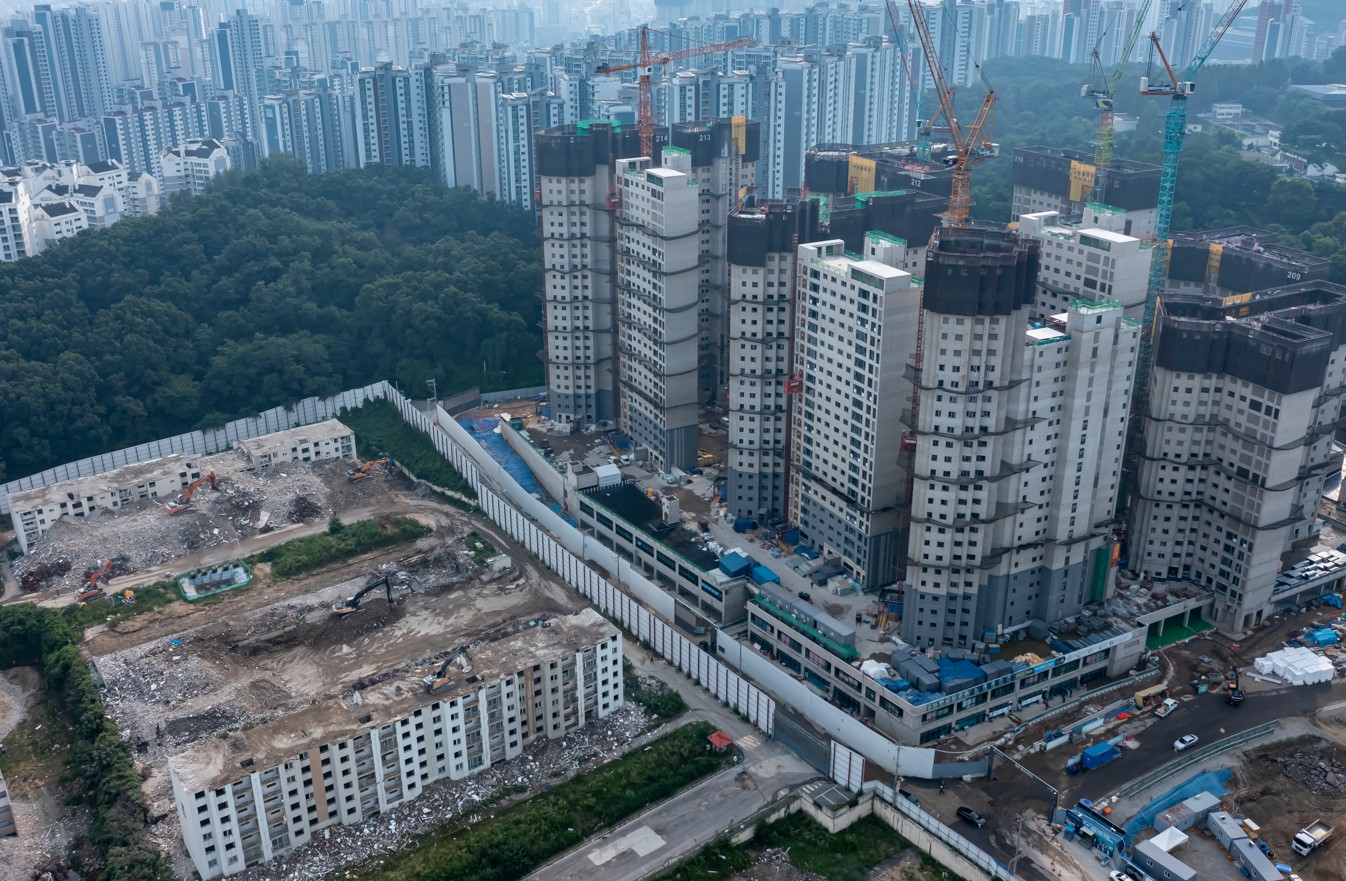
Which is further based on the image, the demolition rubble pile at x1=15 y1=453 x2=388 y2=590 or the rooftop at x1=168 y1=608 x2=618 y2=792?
the demolition rubble pile at x1=15 y1=453 x2=388 y2=590

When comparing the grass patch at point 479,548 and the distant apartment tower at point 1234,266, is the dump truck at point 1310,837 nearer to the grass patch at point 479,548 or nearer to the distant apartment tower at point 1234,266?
the distant apartment tower at point 1234,266

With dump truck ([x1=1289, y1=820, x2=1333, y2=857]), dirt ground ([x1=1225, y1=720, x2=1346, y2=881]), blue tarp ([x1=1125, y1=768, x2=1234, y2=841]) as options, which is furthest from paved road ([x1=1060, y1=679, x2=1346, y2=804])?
dump truck ([x1=1289, y1=820, x2=1333, y2=857])

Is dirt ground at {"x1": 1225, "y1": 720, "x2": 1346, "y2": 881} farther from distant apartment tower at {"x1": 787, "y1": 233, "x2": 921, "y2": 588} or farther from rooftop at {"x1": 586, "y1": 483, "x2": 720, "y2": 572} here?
rooftop at {"x1": 586, "y1": 483, "x2": 720, "y2": 572}

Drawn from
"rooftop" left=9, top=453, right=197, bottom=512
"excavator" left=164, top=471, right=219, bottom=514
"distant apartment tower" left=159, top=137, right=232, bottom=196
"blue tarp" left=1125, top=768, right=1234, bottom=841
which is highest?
"distant apartment tower" left=159, top=137, right=232, bottom=196

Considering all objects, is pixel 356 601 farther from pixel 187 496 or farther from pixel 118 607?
pixel 187 496

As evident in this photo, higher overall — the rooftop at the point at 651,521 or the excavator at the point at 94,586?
the rooftop at the point at 651,521

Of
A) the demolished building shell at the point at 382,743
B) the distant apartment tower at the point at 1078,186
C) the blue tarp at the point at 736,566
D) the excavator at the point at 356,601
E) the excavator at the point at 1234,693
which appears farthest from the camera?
the distant apartment tower at the point at 1078,186

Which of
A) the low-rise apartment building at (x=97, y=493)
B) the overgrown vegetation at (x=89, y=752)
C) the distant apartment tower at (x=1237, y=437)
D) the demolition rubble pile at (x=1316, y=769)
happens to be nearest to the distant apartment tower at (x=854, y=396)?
the distant apartment tower at (x=1237, y=437)
